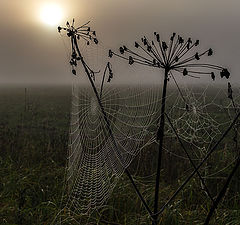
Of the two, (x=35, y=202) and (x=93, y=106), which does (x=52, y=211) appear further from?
(x=93, y=106)

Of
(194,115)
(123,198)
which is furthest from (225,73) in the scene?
(123,198)

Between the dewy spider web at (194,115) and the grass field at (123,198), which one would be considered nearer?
the dewy spider web at (194,115)

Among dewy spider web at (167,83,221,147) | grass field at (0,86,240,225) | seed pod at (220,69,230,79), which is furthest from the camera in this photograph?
grass field at (0,86,240,225)

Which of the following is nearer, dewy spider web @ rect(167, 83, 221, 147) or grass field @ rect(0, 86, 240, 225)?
dewy spider web @ rect(167, 83, 221, 147)

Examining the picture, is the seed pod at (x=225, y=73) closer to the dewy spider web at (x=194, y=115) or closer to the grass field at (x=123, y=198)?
the dewy spider web at (x=194, y=115)

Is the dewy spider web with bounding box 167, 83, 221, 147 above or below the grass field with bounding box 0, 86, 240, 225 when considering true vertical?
above

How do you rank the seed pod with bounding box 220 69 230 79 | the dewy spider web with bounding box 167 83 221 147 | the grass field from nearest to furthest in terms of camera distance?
the seed pod with bounding box 220 69 230 79
the dewy spider web with bounding box 167 83 221 147
the grass field

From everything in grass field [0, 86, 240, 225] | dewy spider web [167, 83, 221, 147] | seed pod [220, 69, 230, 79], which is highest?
seed pod [220, 69, 230, 79]

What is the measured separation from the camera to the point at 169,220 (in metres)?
4.32

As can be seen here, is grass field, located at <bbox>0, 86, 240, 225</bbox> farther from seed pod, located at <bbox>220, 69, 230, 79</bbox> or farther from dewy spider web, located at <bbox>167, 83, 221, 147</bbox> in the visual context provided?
seed pod, located at <bbox>220, 69, 230, 79</bbox>

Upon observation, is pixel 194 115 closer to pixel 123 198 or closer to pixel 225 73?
pixel 123 198

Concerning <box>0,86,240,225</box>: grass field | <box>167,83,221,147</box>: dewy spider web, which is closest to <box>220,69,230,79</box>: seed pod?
<box>167,83,221,147</box>: dewy spider web

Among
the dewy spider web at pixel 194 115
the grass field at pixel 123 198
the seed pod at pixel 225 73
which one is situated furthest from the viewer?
the grass field at pixel 123 198

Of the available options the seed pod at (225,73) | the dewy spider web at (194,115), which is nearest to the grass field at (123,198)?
the dewy spider web at (194,115)
